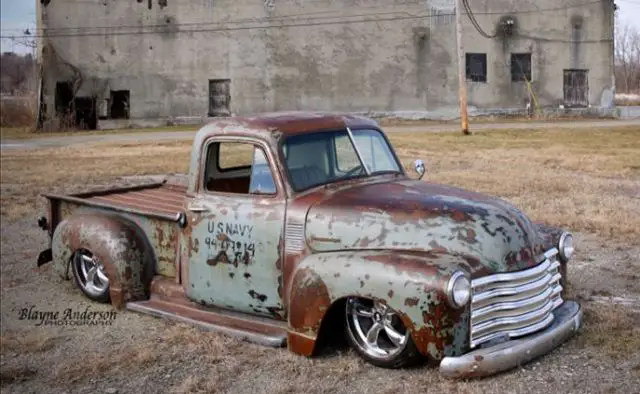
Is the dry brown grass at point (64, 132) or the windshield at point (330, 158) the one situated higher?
the dry brown grass at point (64, 132)

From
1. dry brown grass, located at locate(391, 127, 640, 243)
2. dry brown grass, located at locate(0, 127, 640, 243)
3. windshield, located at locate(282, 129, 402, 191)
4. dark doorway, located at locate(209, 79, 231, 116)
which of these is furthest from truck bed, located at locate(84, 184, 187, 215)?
dark doorway, located at locate(209, 79, 231, 116)

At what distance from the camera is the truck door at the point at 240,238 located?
532 centimetres

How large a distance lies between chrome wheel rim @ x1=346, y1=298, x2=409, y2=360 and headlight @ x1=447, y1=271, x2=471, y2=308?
1.40 feet

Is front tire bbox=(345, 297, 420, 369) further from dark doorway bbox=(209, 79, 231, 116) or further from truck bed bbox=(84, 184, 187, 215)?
dark doorway bbox=(209, 79, 231, 116)

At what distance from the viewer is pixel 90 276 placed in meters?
6.76

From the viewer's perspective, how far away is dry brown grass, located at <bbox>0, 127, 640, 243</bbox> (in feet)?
35.0

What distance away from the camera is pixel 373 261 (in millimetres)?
4645

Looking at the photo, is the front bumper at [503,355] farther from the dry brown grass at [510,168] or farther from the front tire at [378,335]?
the dry brown grass at [510,168]

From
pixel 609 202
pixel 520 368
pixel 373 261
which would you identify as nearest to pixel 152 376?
pixel 373 261

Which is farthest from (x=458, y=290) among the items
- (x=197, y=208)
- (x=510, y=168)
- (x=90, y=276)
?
(x=510, y=168)

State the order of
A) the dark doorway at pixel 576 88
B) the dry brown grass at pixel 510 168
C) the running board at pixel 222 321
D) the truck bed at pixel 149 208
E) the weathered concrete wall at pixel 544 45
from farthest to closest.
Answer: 1. the dark doorway at pixel 576 88
2. the weathered concrete wall at pixel 544 45
3. the dry brown grass at pixel 510 168
4. the truck bed at pixel 149 208
5. the running board at pixel 222 321

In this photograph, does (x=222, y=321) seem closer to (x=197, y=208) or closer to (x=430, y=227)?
(x=197, y=208)

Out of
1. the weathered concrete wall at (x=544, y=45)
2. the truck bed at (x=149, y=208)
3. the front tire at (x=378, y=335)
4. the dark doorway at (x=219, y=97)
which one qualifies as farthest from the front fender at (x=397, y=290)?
the weathered concrete wall at (x=544, y=45)

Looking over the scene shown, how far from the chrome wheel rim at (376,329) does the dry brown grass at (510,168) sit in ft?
16.5
